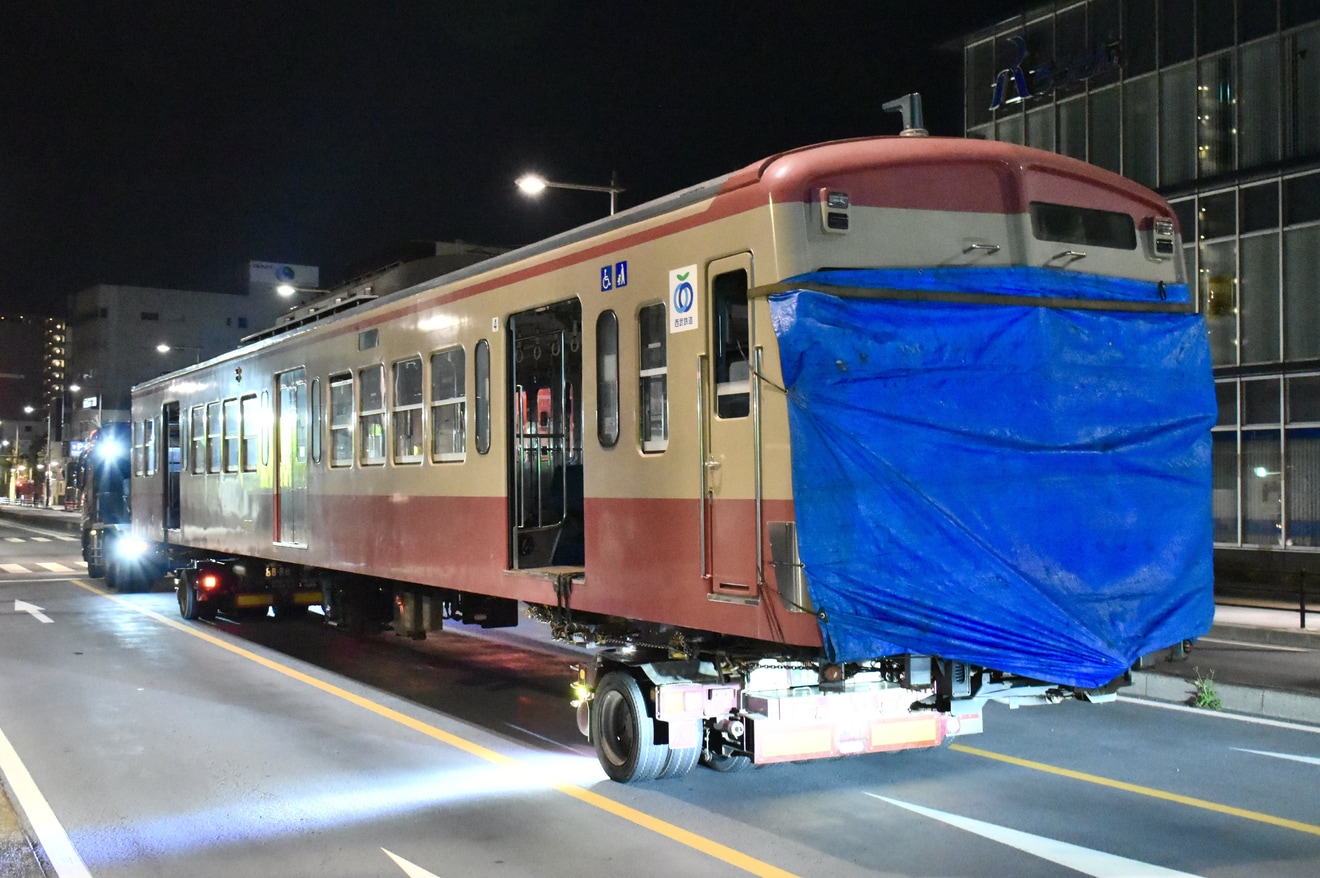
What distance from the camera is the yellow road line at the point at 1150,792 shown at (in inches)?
272

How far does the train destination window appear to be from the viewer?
22.6 ft

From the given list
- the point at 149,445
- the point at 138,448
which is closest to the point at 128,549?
the point at 138,448

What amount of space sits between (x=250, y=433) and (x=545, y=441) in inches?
275

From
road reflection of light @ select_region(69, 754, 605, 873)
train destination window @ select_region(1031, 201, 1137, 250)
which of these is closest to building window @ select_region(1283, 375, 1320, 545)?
train destination window @ select_region(1031, 201, 1137, 250)

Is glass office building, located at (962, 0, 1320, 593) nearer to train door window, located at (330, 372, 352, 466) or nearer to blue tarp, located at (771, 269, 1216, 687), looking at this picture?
train door window, located at (330, 372, 352, 466)

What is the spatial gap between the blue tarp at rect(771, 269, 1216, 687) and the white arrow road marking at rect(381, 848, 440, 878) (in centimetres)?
234

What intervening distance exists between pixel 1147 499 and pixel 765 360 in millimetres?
2309

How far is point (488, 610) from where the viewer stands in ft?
35.8

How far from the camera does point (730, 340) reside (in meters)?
6.94

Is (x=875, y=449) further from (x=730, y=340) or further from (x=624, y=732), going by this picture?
(x=624, y=732)

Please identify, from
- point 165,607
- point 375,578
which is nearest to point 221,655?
point 375,578

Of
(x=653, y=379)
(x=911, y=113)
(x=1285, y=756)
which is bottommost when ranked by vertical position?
(x=1285, y=756)

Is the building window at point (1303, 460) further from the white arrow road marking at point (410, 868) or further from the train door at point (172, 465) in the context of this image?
the white arrow road marking at point (410, 868)

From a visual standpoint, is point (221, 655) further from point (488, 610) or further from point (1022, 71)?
point (1022, 71)
